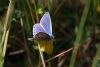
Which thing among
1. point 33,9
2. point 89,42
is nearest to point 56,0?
point 89,42

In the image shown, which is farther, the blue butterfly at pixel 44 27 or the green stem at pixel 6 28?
the green stem at pixel 6 28

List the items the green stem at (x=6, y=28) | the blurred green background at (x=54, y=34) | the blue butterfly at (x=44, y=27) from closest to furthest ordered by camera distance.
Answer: the blue butterfly at (x=44, y=27) → the green stem at (x=6, y=28) → the blurred green background at (x=54, y=34)

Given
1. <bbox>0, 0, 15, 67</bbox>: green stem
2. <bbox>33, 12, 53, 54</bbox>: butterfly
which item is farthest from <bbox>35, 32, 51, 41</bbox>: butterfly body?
<bbox>0, 0, 15, 67</bbox>: green stem

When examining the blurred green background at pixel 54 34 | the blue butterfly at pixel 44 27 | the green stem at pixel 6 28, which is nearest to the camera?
the blue butterfly at pixel 44 27

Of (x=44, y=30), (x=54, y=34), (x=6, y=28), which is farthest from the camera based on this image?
(x=54, y=34)

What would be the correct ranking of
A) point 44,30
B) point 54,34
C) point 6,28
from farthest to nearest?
point 54,34 → point 6,28 → point 44,30

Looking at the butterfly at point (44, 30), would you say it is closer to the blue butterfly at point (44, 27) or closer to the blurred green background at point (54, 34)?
the blue butterfly at point (44, 27)

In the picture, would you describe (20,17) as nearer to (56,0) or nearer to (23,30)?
(23,30)

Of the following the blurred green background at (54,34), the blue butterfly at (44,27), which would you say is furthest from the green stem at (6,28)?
the blue butterfly at (44,27)

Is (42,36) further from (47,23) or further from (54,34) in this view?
(54,34)

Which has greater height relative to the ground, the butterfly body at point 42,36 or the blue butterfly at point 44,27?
the blue butterfly at point 44,27

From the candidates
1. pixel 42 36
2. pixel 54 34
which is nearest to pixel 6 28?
pixel 42 36
